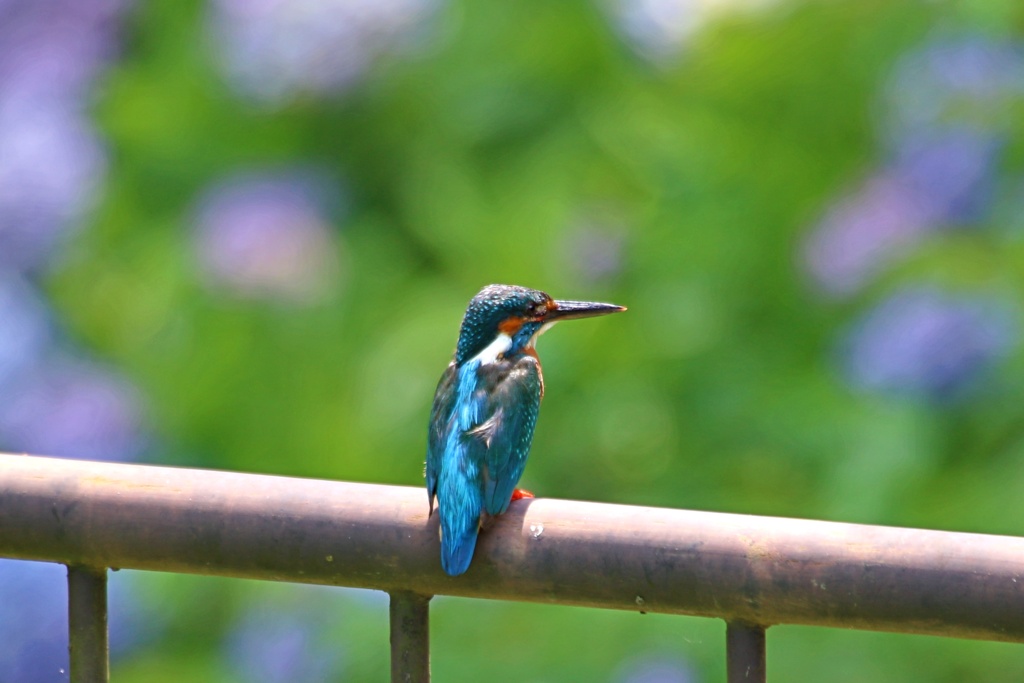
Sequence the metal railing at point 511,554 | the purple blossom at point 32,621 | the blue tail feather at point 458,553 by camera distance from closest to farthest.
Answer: the metal railing at point 511,554, the blue tail feather at point 458,553, the purple blossom at point 32,621

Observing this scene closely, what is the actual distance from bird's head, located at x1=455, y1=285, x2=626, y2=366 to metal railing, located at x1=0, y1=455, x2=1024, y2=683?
571 mm

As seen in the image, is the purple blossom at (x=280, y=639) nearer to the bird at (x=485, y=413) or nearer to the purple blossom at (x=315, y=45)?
the bird at (x=485, y=413)

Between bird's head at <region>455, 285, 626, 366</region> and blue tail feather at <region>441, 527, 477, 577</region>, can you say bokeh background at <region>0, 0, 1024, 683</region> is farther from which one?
blue tail feather at <region>441, 527, 477, 577</region>

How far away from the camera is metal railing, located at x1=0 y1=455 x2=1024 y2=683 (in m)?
1.06

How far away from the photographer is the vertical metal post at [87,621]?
4.17 feet

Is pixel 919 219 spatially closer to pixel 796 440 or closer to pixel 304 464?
pixel 796 440

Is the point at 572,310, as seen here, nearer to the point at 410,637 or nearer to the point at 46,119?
the point at 410,637

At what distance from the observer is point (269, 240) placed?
2.85m

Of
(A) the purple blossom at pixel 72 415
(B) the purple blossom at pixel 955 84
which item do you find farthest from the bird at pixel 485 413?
(A) the purple blossom at pixel 72 415

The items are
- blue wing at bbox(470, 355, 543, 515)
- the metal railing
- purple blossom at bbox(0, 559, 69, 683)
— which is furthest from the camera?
purple blossom at bbox(0, 559, 69, 683)

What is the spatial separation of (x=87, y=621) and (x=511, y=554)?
40cm

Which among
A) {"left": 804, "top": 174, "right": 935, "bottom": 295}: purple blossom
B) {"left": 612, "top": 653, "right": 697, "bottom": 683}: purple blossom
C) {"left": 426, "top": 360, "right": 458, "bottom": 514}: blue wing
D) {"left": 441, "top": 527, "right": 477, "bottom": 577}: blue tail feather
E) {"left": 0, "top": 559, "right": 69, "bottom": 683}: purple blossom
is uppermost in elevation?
{"left": 804, "top": 174, "right": 935, "bottom": 295}: purple blossom

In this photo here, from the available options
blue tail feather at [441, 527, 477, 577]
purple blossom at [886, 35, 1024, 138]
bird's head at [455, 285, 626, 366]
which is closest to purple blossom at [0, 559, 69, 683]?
bird's head at [455, 285, 626, 366]

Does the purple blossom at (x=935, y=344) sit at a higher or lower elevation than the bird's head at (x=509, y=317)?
higher
